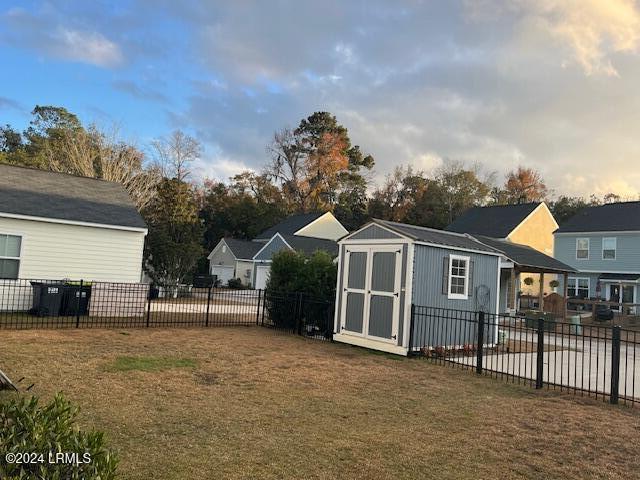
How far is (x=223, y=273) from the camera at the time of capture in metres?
40.7

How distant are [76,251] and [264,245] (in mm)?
23766

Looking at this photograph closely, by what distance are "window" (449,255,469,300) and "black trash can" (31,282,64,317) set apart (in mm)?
10413

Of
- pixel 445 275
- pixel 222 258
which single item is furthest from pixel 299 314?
pixel 222 258

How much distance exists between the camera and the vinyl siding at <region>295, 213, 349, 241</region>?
1566 inches

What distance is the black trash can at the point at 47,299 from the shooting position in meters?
13.0

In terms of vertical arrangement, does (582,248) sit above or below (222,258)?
above

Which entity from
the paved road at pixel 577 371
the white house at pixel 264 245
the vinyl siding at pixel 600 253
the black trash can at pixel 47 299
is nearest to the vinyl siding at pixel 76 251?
the black trash can at pixel 47 299

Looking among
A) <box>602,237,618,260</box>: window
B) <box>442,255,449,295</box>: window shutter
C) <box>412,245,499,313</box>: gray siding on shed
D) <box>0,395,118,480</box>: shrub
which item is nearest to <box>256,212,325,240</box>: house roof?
<box>602,237,618,260</box>: window

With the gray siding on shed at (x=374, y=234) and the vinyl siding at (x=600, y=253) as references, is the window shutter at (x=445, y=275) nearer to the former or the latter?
the gray siding on shed at (x=374, y=234)

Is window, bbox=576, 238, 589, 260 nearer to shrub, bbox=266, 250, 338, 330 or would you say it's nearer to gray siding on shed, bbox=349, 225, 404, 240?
shrub, bbox=266, 250, 338, 330

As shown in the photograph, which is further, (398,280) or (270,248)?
(270,248)

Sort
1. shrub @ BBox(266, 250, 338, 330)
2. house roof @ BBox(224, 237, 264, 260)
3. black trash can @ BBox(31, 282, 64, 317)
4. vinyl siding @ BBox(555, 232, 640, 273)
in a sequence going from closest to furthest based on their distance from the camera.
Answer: black trash can @ BBox(31, 282, 64, 317)
shrub @ BBox(266, 250, 338, 330)
vinyl siding @ BBox(555, 232, 640, 273)
house roof @ BBox(224, 237, 264, 260)

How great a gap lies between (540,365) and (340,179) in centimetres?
4667

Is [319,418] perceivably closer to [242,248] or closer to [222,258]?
[242,248]
